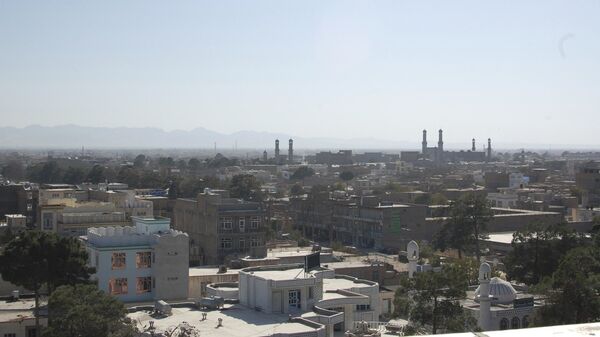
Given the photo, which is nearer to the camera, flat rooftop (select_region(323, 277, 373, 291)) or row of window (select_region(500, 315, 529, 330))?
row of window (select_region(500, 315, 529, 330))

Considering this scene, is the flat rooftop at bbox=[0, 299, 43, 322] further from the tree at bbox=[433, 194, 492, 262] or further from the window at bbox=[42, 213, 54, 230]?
the tree at bbox=[433, 194, 492, 262]

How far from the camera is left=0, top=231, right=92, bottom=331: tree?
26.3 m

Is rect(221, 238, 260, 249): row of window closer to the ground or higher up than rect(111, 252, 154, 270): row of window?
closer to the ground

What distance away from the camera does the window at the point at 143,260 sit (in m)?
30.2

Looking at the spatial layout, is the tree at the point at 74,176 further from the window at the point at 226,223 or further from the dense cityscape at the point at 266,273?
the window at the point at 226,223

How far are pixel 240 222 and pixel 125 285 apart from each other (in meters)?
16.0

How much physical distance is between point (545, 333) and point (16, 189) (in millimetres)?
62605

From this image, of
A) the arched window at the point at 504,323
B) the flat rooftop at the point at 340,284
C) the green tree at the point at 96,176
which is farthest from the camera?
the green tree at the point at 96,176

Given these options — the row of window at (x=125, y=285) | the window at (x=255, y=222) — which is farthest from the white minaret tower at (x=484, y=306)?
the window at (x=255, y=222)

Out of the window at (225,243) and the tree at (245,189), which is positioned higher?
the tree at (245,189)

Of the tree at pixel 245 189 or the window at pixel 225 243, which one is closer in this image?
the window at pixel 225 243

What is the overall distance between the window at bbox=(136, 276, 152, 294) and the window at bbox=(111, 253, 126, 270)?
0.82m

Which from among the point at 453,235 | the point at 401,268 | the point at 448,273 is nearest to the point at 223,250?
the point at 401,268

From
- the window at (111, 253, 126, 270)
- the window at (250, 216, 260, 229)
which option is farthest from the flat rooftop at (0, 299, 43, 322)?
the window at (250, 216, 260, 229)
